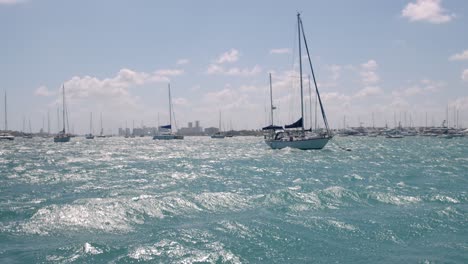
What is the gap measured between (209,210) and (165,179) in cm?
1349

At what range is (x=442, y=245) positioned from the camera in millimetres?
14336

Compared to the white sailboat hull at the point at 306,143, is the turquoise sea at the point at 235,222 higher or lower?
lower

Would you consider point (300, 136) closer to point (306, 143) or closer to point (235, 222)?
point (306, 143)

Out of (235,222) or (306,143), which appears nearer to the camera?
(235,222)

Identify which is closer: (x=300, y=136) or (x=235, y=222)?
(x=235, y=222)

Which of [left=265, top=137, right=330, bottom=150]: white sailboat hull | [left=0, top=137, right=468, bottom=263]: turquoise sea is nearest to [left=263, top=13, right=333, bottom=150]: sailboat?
[left=265, top=137, right=330, bottom=150]: white sailboat hull

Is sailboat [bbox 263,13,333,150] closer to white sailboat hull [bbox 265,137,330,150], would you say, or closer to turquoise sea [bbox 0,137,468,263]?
white sailboat hull [bbox 265,137,330,150]

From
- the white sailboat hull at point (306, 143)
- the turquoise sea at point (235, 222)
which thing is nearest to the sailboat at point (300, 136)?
the white sailboat hull at point (306, 143)

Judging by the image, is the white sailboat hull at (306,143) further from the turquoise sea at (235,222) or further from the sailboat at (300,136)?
the turquoise sea at (235,222)

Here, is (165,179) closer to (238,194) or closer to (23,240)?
(238,194)

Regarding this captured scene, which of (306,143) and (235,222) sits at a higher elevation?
(306,143)

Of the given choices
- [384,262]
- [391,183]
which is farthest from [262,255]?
[391,183]

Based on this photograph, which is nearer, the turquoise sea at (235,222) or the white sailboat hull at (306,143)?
the turquoise sea at (235,222)

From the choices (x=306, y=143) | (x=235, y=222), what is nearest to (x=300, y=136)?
(x=306, y=143)
